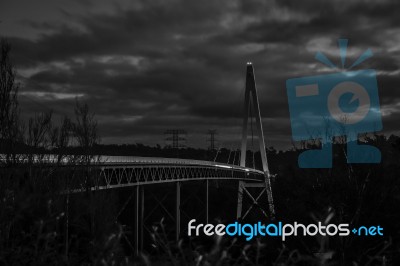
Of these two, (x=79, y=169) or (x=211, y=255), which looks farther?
(x=79, y=169)

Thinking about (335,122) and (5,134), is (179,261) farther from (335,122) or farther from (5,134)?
(5,134)

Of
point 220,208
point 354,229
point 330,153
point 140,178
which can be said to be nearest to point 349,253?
point 354,229

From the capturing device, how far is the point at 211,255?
340 cm

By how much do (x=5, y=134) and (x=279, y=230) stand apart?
469 inches

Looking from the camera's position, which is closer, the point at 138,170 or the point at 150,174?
the point at 138,170

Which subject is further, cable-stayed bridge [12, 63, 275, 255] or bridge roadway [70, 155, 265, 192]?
bridge roadway [70, 155, 265, 192]

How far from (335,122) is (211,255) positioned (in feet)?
52.9

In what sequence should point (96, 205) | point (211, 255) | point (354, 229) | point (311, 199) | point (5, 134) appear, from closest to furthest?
point (211, 255), point (354, 229), point (311, 199), point (5, 134), point (96, 205)

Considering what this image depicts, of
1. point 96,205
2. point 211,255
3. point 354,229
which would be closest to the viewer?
point 211,255

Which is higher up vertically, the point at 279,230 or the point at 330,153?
the point at 330,153

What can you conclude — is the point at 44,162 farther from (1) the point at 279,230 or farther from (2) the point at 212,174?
(2) the point at 212,174

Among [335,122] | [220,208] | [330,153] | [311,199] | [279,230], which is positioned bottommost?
[220,208]

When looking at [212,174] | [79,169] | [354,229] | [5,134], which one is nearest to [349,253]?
[354,229]

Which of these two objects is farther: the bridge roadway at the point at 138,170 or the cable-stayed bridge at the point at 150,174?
the bridge roadway at the point at 138,170
